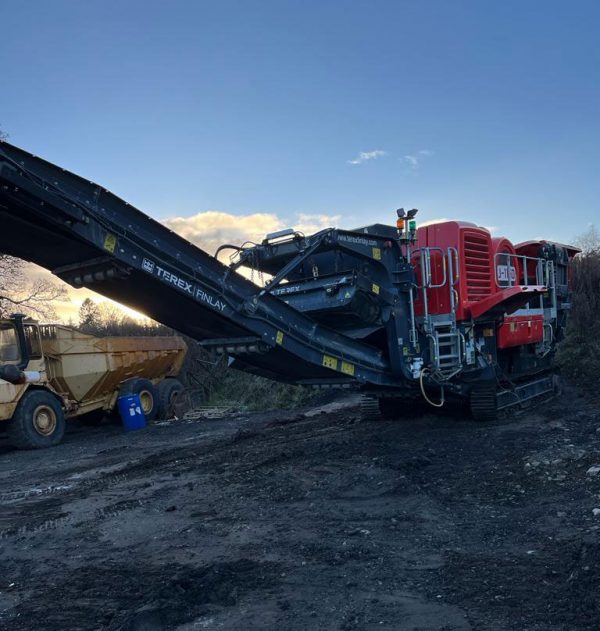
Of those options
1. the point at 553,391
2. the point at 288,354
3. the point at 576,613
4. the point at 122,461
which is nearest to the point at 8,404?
the point at 122,461

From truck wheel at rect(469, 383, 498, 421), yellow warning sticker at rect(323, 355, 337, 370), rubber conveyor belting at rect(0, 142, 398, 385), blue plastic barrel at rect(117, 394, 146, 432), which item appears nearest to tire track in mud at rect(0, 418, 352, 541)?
yellow warning sticker at rect(323, 355, 337, 370)

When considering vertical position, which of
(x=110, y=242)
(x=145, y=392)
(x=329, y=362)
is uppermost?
(x=110, y=242)

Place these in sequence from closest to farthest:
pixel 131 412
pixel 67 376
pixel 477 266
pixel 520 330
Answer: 1. pixel 477 266
2. pixel 520 330
3. pixel 67 376
4. pixel 131 412

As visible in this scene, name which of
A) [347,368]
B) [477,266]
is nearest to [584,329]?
[477,266]

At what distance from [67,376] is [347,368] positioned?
26.8ft

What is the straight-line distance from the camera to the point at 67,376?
44.6 ft

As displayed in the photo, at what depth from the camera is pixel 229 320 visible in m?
6.46

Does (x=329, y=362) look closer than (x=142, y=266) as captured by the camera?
No

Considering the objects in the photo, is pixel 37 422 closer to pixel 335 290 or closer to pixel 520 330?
pixel 335 290

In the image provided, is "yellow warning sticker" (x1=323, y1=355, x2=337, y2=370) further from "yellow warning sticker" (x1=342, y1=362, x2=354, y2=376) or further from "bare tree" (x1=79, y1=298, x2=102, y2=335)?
"bare tree" (x1=79, y1=298, x2=102, y2=335)

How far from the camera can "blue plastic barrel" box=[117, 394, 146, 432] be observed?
566 inches

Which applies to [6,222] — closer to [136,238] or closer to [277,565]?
[136,238]

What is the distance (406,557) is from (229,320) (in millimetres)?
3017

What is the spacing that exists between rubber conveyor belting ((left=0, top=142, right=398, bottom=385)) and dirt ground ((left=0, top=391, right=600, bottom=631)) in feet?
4.38
